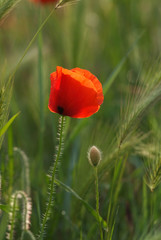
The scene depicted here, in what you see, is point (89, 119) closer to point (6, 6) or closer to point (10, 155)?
point (10, 155)

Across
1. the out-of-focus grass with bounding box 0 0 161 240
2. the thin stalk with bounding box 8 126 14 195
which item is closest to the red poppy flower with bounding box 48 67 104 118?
the out-of-focus grass with bounding box 0 0 161 240

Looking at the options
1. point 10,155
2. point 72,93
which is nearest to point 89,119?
point 10,155

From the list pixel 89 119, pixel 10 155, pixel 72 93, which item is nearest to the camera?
pixel 72 93

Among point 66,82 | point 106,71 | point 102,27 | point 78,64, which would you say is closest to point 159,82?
point 66,82

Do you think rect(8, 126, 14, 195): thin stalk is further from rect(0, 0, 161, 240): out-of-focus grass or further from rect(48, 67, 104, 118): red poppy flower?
rect(48, 67, 104, 118): red poppy flower

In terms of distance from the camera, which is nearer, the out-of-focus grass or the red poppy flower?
the red poppy flower

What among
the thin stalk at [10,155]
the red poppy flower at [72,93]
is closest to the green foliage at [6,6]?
the red poppy flower at [72,93]

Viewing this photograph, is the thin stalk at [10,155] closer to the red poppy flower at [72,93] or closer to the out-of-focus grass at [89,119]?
the out-of-focus grass at [89,119]
